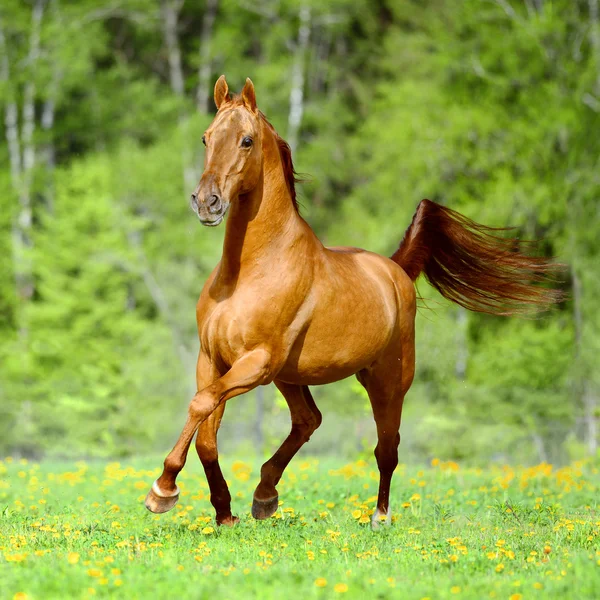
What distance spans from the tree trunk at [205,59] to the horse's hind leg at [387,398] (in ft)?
107

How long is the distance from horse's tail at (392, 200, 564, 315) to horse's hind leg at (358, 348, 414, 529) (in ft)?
3.56

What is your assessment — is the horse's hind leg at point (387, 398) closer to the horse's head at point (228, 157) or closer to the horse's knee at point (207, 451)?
the horse's knee at point (207, 451)

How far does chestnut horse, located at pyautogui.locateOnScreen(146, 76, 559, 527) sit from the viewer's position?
267 inches

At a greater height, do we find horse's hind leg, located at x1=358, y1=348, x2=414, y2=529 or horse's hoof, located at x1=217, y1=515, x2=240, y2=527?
horse's hind leg, located at x1=358, y1=348, x2=414, y2=529

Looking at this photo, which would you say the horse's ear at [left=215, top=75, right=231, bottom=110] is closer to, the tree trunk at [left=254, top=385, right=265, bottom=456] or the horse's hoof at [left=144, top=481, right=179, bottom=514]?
the horse's hoof at [left=144, top=481, right=179, bottom=514]

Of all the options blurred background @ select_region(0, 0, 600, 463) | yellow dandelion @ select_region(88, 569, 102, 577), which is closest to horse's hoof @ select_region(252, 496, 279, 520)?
yellow dandelion @ select_region(88, 569, 102, 577)

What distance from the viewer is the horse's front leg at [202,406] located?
6598 millimetres

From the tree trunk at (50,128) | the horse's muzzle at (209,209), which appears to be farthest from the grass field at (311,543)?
the tree trunk at (50,128)

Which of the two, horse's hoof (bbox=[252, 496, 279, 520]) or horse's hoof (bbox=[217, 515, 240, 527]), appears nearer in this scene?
horse's hoof (bbox=[217, 515, 240, 527])

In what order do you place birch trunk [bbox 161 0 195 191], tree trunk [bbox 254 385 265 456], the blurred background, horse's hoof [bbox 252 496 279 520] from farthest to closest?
birch trunk [bbox 161 0 195 191], tree trunk [bbox 254 385 265 456], the blurred background, horse's hoof [bbox 252 496 279 520]

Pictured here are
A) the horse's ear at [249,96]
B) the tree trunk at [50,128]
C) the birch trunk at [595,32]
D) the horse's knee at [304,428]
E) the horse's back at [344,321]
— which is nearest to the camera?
the horse's ear at [249,96]

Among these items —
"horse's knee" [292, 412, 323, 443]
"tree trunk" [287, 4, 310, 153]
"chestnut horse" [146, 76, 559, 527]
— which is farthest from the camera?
"tree trunk" [287, 4, 310, 153]

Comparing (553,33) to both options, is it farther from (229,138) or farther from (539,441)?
(229,138)

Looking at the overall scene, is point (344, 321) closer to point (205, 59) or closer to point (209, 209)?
point (209, 209)
